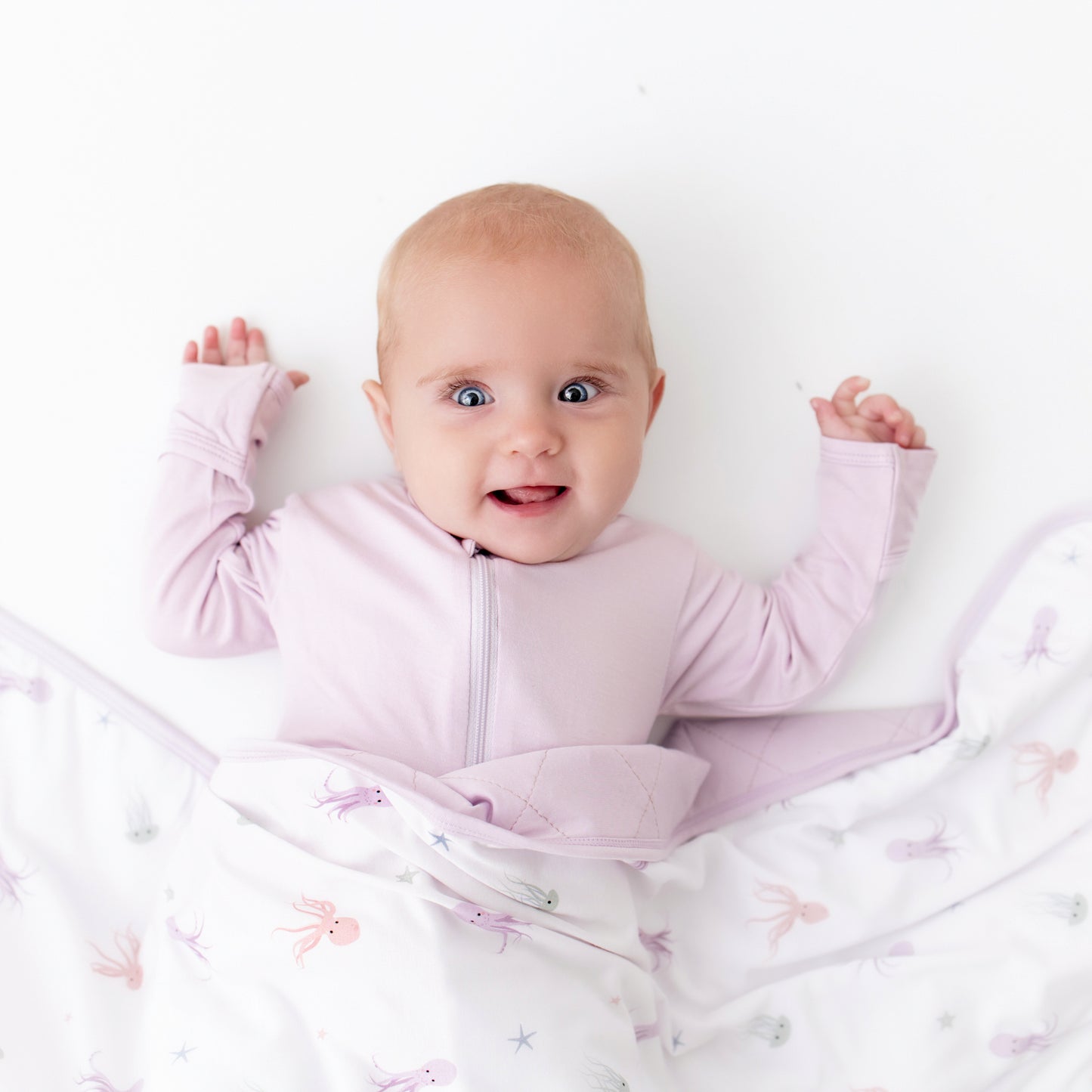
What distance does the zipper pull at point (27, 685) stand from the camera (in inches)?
47.5

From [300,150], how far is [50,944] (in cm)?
98

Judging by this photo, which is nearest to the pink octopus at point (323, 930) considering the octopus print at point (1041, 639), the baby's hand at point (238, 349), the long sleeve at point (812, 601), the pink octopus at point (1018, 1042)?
the long sleeve at point (812, 601)

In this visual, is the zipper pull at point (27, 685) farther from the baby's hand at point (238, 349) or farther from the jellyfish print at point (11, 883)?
the baby's hand at point (238, 349)

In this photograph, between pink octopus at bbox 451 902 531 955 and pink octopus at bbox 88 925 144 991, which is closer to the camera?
pink octopus at bbox 451 902 531 955

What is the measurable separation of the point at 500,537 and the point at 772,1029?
0.65 m

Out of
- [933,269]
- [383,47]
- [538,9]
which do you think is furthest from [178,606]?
[933,269]

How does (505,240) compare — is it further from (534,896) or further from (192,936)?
(192,936)

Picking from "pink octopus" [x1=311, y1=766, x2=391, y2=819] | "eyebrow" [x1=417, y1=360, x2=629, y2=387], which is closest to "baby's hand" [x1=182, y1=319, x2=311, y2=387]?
"eyebrow" [x1=417, y1=360, x2=629, y2=387]

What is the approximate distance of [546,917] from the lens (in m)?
1.03

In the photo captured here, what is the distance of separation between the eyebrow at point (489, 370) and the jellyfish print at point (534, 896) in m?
0.51

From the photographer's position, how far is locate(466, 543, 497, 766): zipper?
108 centimetres

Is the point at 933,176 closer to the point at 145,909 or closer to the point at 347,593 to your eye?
the point at 347,593

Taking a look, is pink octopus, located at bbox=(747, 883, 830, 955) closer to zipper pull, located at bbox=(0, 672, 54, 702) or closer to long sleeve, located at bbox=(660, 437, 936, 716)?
long sleeve, located at bbox=(660, 437, 936, 716)

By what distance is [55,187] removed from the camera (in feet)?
4.03
